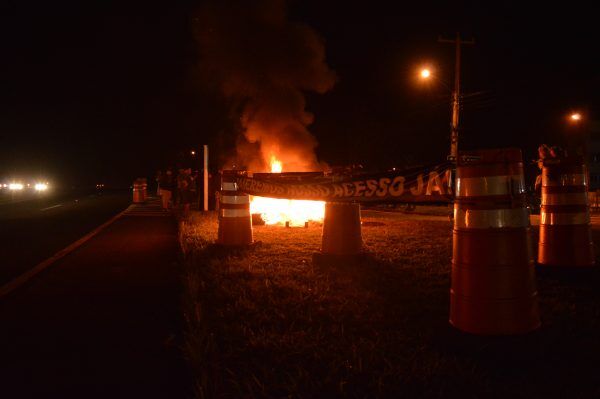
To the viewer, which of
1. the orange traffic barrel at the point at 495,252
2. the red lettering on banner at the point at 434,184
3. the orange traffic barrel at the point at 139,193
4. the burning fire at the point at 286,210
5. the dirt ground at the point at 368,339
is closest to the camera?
the dirt ground at the point at 368,339

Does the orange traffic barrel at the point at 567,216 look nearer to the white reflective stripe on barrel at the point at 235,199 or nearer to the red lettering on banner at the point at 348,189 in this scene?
the red lettering on banner at the point at 348,189

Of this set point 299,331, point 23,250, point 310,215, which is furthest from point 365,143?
point 299,331

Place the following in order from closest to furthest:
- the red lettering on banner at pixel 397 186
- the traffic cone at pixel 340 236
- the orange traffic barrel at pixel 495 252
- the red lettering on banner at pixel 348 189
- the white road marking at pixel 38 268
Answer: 1. the orange traffic barrel at pixel 495 252
2. the red lettering on banner at pixel 397 186
3. the red lettering on banner at pixel 348 189
4. the white road marking at pixel 38 268
5. the traffic cone at pixel 340 236

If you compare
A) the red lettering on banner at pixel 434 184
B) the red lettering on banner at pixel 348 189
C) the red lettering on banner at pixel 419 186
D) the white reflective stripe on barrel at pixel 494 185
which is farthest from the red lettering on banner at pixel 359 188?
the white reflective stripe on barrel at pixel 494 185

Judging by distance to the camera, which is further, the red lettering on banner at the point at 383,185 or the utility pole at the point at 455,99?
the utility pole at the point at 455,99

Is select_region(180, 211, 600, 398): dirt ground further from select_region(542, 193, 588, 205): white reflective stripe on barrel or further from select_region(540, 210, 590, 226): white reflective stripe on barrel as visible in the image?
select_region(542, 193, 588, 205): white reflective stripe on barrel

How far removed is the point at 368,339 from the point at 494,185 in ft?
4.51

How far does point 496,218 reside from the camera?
131 inches

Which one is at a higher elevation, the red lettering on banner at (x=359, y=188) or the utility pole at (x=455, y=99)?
the utility pole at (x=455, y=99)

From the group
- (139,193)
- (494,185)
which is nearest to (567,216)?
(494,185)

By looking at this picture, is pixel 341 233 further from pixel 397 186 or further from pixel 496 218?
pixel 496 218

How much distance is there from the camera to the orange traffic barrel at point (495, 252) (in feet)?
10.8

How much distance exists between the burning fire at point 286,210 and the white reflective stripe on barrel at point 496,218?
8666mm

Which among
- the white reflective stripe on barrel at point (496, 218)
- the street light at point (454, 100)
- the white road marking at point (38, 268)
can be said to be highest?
the street light at point (454, 100)
